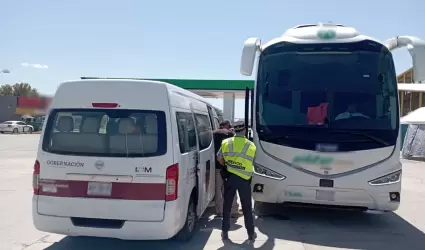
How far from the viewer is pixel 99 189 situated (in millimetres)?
4996

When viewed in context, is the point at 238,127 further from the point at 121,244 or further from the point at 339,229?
the point at 339,229

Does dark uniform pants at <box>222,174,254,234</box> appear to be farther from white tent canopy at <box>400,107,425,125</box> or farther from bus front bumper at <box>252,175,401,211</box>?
white tent canopy at <box>400,107,425,125</box>

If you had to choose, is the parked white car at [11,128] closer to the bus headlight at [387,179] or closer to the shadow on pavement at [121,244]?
the shadow on pavement at [121,244]

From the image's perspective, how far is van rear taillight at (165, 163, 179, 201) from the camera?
16.2ft

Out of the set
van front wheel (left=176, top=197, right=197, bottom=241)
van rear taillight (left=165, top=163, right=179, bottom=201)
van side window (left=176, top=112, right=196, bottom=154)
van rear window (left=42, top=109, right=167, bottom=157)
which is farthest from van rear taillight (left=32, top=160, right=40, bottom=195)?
van front wheel (left=176, top=197, right=197, bottom=241)

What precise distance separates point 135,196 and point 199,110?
8.41 feet

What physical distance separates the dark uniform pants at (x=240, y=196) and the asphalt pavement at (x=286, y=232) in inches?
11.4

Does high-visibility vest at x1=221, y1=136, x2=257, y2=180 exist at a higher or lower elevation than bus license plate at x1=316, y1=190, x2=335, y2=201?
higher

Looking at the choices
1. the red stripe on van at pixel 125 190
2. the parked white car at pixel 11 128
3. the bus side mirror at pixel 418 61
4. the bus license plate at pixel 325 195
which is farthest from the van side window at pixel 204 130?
the parked white car at pixel 11 128

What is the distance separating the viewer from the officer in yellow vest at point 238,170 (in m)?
6.14

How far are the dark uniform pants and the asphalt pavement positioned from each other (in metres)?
0.29

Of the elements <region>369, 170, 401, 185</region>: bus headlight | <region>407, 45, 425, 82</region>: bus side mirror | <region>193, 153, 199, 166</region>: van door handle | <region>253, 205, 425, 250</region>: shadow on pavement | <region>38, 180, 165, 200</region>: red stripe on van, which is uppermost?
<region>407, 45, 425, 82</region>: bus side mirror

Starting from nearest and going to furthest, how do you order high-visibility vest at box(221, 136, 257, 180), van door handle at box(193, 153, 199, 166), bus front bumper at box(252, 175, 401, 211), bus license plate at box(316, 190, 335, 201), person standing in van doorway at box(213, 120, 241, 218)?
van door handle at box(193, 153, 199, 166), high-visibility vest at box(221, 136, 257, 180), bus front bumper at box(252, 175, 401, 211), bus license plate at box(316, 190, 335, 201), person standing in van doorway at box(213, 120, 241, 218)

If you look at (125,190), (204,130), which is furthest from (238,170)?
(125,190)
